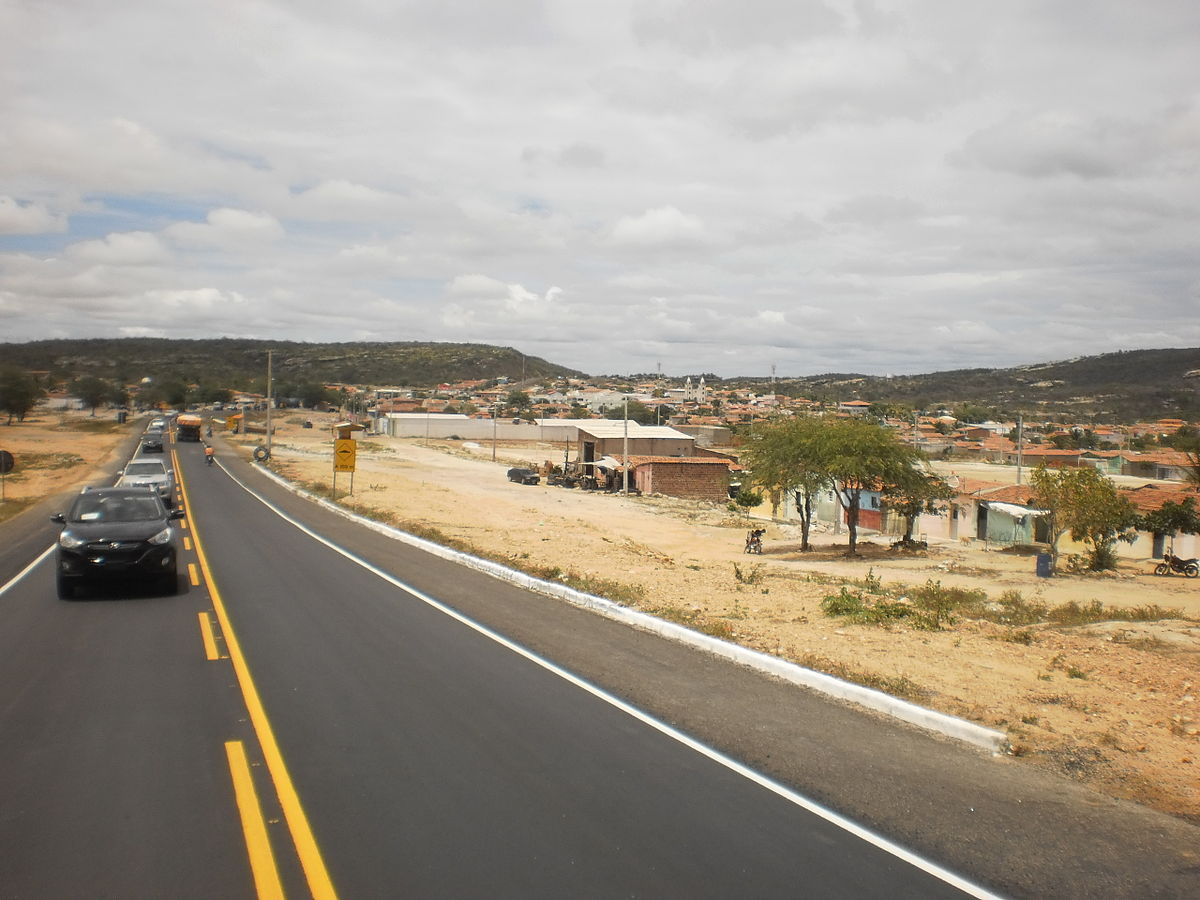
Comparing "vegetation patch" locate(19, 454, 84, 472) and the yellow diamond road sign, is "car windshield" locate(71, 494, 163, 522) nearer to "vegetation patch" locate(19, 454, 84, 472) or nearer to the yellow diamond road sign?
the yellow diamond road sign

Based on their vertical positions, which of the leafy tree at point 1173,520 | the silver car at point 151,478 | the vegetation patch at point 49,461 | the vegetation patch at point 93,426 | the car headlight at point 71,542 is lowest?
the vegetation patch at point 49,461

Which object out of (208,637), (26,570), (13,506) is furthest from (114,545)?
(13,506)

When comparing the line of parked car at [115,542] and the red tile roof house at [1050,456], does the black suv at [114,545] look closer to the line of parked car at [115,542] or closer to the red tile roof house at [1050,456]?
the line of parked car at [115,542]

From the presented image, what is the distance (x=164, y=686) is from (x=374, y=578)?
23.9 feet

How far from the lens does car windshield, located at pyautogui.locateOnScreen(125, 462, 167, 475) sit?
33031mm

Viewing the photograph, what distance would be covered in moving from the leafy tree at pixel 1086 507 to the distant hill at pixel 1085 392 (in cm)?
9366

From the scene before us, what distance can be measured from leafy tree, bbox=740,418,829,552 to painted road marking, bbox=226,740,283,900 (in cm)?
2414

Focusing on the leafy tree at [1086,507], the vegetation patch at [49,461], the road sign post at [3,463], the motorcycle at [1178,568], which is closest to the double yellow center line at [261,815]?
the leafy tree at [1086,507]

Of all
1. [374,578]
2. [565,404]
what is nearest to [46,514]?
[374,578]

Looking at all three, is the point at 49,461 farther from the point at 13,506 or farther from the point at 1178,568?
the point at 1178,568

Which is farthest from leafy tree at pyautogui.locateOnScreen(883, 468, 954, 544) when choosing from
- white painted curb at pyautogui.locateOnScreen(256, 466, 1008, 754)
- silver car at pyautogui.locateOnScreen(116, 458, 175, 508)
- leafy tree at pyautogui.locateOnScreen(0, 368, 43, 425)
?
leafy tree at pyautogui.locateOnScreen(0, 368, 43, 425)

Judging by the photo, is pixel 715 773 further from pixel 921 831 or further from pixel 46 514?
pixel 46 514

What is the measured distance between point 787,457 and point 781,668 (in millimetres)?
20673

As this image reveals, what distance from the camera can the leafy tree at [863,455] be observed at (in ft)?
91.2
